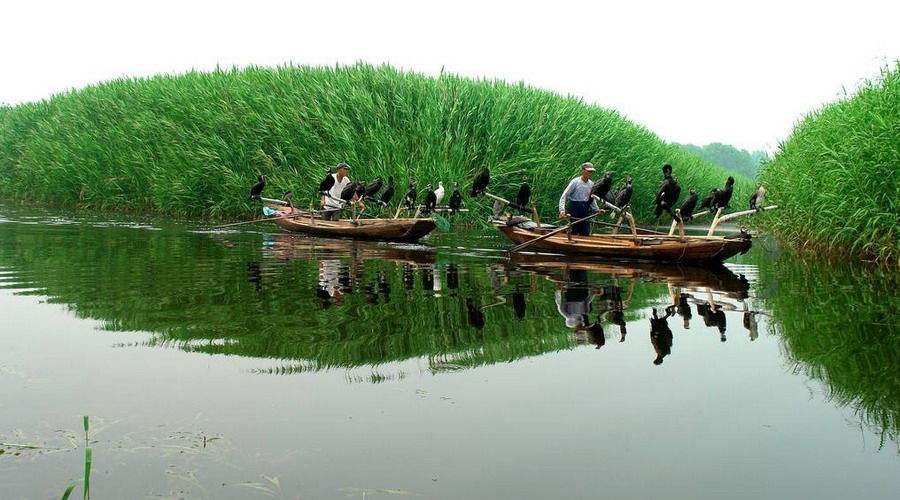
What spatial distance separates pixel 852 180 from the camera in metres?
14.9

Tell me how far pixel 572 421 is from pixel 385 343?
265 centimetres

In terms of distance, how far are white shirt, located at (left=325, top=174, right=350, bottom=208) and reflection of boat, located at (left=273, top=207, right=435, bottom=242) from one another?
515mm

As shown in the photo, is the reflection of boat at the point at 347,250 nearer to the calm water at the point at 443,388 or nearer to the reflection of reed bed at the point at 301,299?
the reflection of reed bed at the point at 301,299

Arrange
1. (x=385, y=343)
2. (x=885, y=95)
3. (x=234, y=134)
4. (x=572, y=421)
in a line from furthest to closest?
(x=234, y=134) → (x=885, y=95) → (x=385, y=343) → (x=572, y=421)

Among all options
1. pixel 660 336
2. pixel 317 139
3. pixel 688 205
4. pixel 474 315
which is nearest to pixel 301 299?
pixel 474 315

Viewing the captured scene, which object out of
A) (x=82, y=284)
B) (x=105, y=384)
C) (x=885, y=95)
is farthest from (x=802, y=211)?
(x=105, y=384)

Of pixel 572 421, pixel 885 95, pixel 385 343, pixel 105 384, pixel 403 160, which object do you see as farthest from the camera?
pixel 403 160

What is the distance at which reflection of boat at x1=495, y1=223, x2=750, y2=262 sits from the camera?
14875 mm

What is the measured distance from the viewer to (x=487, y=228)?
85.2 feet

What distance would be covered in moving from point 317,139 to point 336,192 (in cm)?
503

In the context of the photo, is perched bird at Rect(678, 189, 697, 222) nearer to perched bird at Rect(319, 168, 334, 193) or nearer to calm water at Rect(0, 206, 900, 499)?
calm water at Rect(0, 206, 900, 499)

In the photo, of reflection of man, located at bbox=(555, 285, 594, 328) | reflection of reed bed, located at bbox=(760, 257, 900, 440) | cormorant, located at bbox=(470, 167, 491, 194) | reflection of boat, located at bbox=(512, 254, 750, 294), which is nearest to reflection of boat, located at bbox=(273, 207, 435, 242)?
cormorant, located at bbox=(470, 167, 491, 194)

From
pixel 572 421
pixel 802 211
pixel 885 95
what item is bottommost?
pixel 572 421

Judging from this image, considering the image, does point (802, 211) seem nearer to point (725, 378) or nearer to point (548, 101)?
point (725, 378)
